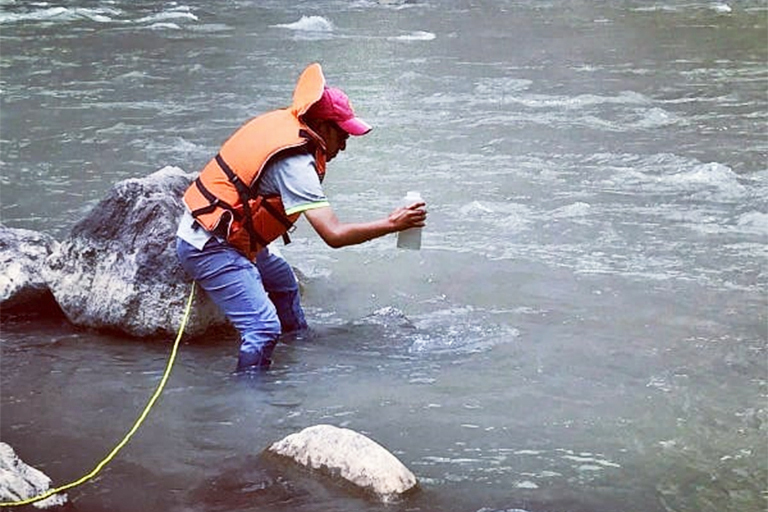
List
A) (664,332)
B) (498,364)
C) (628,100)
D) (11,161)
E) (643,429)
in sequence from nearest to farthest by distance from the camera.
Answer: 1. (643,429)
2. (498,364)
3. (664,332)
4. (11,161)
5. (628,100)

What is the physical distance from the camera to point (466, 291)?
7520 mm

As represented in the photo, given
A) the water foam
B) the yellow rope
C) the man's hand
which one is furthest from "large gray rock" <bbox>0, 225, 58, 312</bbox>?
the water foam

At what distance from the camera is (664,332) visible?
6.74 meters

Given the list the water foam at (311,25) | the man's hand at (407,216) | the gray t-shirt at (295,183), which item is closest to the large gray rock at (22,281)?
the gray t-shirt at (295,183)

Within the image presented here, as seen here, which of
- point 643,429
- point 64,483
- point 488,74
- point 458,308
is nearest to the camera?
point 64,483

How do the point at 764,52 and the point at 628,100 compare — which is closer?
the point at 628,100

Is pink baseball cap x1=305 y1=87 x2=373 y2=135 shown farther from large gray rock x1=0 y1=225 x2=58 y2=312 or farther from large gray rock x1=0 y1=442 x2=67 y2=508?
large gray rock x1=0 y1=225 x2=58 y2=312

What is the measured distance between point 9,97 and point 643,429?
10.4 m

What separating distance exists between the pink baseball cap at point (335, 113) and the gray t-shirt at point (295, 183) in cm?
20

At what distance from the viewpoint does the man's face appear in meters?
5.65

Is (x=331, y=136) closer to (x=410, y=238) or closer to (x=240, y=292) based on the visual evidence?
(x=410, y=238)

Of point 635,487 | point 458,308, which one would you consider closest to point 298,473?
point 635,487

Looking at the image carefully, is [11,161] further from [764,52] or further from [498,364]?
[764,52]

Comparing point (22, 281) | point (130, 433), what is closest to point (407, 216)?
point (130, 433)
